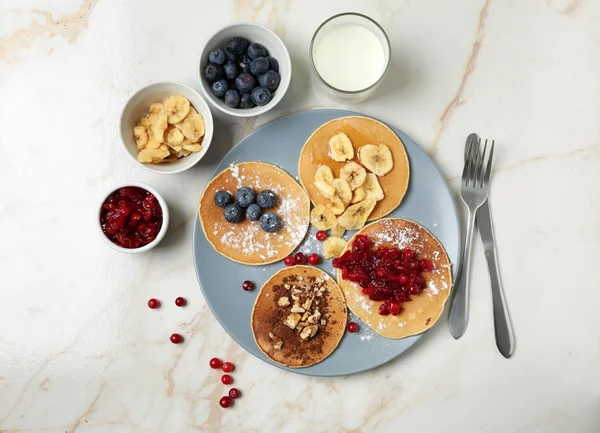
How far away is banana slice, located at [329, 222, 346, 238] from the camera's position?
150 cm

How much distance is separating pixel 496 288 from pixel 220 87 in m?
0.93

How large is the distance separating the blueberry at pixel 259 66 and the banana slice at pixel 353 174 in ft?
1.09

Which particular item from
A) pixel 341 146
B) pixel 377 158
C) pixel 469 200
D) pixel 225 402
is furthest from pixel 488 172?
pixel 225 402

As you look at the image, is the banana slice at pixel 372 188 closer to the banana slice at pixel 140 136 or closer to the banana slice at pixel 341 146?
the banana slice at pixel 341 146

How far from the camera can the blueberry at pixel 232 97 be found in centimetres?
143

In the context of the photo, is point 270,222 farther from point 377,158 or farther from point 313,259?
point 377,158

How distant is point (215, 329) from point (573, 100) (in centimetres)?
123

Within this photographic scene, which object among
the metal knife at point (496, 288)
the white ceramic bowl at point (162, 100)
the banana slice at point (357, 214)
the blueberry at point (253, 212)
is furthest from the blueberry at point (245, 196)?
the metal knife at point (496, 288)

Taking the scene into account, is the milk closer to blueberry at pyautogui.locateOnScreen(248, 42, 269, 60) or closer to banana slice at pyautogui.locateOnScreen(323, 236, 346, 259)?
blueberry at pyautogui.locateOnScreen(248, 42, 269, 60)

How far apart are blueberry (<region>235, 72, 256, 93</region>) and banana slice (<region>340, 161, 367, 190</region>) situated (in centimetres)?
33

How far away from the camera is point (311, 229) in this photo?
1.52 meters

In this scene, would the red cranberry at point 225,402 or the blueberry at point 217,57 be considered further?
the red cranberry at point 225,402

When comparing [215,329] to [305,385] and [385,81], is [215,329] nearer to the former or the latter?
[305,385]

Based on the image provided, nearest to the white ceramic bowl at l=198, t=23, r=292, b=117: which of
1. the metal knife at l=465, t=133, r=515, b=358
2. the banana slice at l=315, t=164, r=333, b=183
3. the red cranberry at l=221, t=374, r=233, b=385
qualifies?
the banana slice at l=315, t=164, r=333, b=183
